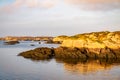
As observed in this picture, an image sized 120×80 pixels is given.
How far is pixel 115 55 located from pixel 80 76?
76.3ft

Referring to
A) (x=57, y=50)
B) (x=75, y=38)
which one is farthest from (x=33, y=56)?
(x=75, y=38)

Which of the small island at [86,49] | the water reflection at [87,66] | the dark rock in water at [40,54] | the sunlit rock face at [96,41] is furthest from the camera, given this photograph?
the sunlit rock face at [96,41]

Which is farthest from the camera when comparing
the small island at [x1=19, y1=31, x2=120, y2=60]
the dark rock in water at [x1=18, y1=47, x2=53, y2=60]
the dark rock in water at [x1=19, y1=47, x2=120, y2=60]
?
the dark rock in water at [x1=18, y1=47, x2=53, y2=60]

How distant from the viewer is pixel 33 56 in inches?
2333

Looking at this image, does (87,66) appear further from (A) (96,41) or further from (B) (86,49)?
(A) (96,41)

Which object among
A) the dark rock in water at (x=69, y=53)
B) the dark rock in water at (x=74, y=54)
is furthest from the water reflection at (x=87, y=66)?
the dark rock in water at (x=69, y=53)

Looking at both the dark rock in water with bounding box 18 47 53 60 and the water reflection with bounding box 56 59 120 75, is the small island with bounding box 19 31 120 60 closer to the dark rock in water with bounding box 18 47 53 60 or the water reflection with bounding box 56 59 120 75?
the dark rock in water with bounding box 18 47 53 60

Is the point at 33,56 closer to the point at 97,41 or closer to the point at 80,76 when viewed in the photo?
the point at 97,41

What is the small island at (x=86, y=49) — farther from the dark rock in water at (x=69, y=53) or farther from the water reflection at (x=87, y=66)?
the water reflection at (x=87, y=66)

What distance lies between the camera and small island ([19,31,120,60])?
57781 mm

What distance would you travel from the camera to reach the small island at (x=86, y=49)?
57.8 meters

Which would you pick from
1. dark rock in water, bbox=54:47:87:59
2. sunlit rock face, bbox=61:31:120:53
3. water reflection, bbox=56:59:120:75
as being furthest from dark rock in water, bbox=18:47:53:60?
water reflection, bbox=56:59:120:75

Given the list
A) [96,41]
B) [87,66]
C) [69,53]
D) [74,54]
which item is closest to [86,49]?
[96,41]

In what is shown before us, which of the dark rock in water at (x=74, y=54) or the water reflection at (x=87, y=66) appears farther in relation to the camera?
the dark rock in water at (x=74, y=54)
